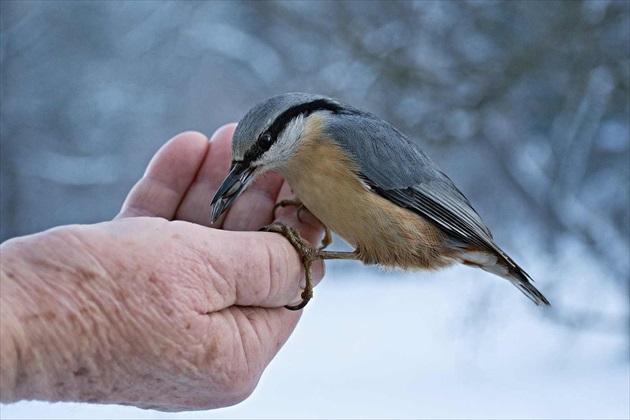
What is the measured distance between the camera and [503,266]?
117 centimetres

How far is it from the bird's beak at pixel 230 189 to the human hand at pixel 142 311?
0.11 m

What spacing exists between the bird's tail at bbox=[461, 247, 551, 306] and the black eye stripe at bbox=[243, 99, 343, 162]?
0.34 meters

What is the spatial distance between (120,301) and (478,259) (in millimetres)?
638

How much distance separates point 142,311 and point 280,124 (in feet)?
1.35

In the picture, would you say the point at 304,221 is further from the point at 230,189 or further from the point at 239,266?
the point at 239,266

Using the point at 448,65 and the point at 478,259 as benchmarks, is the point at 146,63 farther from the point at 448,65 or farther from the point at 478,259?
the point at 478,259

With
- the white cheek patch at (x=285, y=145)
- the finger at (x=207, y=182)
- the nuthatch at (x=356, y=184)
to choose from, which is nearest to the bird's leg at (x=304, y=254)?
the nuthatch at (x=356, y=184)

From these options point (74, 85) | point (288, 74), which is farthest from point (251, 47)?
point (74, 85)

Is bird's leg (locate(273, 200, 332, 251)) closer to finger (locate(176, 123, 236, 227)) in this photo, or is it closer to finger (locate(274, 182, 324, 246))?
finger (locate(274, 182, 324, 246))

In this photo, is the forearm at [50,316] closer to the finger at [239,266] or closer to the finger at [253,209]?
the finger at [239,266]

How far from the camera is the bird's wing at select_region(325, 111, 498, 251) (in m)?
1.08

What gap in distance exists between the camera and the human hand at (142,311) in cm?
72

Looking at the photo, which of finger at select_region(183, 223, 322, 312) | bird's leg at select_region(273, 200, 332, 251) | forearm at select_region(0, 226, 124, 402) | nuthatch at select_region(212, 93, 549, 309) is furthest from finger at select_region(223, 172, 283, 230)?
forearm at select_region(0, 226, 124, 402)

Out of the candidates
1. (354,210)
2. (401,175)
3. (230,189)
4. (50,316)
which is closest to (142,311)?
(50,316)
